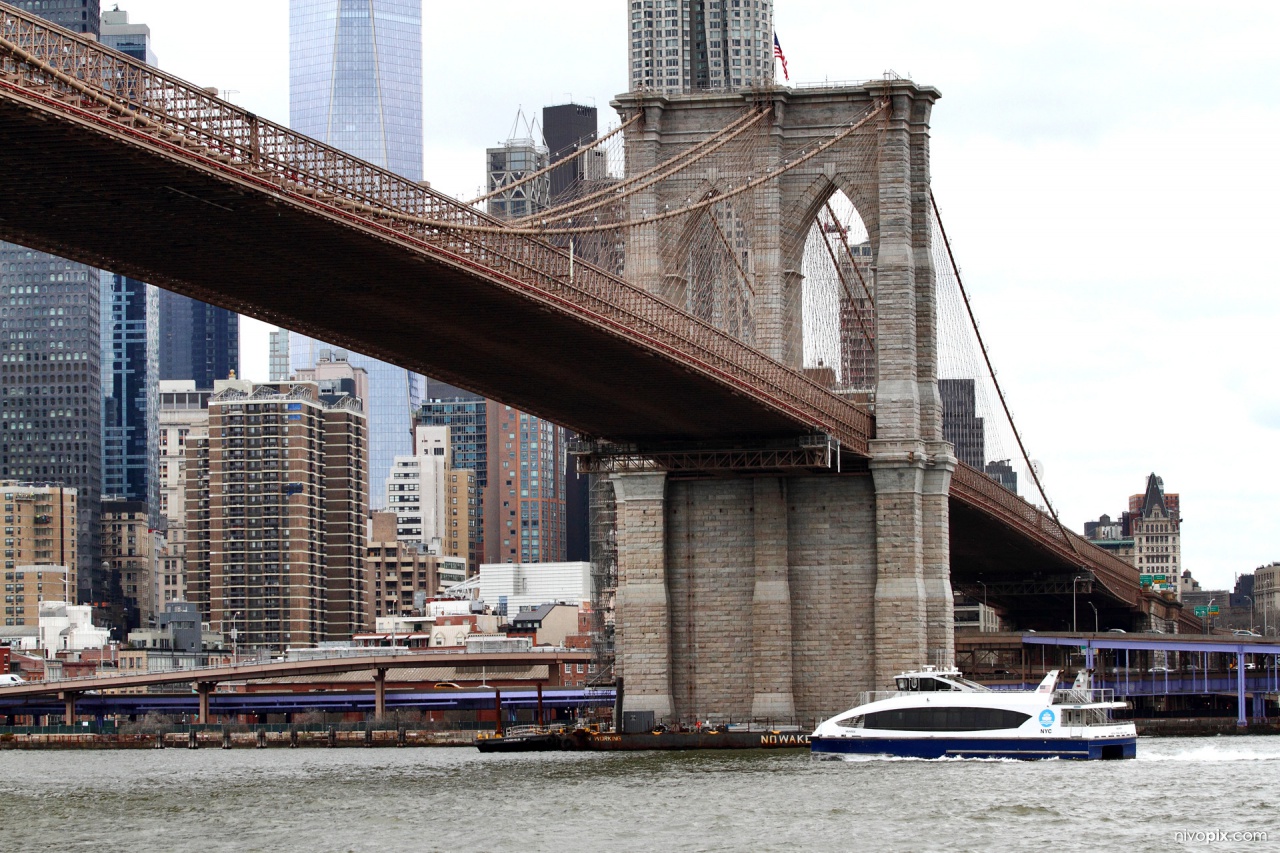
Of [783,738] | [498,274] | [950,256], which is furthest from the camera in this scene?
[950,256]

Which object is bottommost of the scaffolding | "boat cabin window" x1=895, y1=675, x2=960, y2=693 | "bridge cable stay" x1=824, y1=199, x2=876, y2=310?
"boat cabin window" x1=895, y1=675, x2=960, y2=693

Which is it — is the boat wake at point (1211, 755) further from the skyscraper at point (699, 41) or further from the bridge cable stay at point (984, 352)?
the skyscraper at point (699, 41)

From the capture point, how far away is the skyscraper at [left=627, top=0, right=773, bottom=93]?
187 metres

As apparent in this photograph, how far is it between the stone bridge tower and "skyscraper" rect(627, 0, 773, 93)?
111 metres

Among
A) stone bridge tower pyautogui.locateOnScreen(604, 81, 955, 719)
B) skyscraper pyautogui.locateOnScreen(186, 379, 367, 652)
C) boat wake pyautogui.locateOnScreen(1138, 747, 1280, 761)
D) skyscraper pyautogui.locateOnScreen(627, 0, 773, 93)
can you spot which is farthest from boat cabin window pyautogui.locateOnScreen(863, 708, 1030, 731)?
skyscraper pyautogui.locateOnScreen(627, 0, 773, 93)

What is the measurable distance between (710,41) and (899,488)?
12076 centimetres

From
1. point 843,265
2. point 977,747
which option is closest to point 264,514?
point 843,265

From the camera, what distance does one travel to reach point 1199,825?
1736 inches

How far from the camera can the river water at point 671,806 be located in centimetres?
4284

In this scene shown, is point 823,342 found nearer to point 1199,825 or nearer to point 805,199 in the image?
point 805,199

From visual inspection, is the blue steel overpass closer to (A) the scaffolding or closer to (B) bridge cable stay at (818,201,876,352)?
(B) bridge cable stay at (818,201,876,352)

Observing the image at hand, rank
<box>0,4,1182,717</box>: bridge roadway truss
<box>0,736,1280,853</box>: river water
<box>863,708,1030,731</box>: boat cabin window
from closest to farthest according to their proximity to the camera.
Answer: <box>0,736,1280,853</box>: river water → <box>0,4,1182,717</box>: bridge roadway truss → <box>863,708,1030,731</box>: boat cabin window

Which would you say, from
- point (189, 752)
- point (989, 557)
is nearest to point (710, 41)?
point (989, 557)

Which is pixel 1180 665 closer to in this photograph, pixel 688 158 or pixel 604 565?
pixel 604 565
